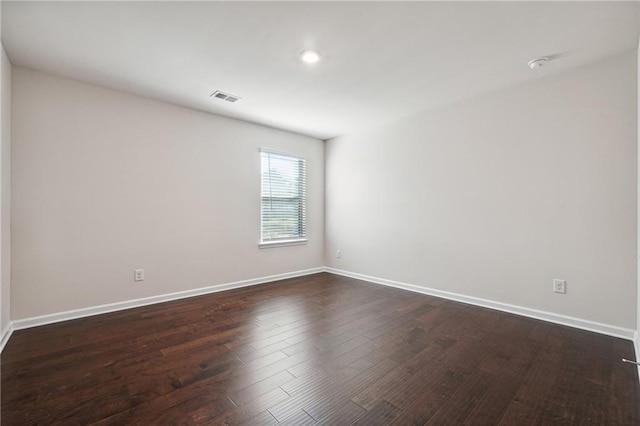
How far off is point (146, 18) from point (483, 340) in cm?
357

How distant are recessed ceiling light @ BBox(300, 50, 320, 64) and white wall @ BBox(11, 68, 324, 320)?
1.93 meters

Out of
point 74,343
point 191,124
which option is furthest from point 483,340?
point 191,124

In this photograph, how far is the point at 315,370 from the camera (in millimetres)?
1979

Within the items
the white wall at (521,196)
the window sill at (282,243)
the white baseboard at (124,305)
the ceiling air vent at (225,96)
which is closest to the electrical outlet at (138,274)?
the white baseboard at (124,305)

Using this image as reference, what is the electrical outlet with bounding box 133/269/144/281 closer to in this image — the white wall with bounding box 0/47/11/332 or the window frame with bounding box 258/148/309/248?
the white wall with bounding box 0/47/11/332

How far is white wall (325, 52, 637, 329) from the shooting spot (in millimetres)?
2520

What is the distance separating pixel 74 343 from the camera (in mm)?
2369

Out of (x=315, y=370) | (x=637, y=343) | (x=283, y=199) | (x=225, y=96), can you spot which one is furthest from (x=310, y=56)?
(x=637, y=343)

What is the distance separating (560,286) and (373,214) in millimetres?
2356

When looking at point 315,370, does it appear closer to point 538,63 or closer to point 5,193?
point 5,193

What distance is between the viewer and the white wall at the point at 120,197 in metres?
2.72

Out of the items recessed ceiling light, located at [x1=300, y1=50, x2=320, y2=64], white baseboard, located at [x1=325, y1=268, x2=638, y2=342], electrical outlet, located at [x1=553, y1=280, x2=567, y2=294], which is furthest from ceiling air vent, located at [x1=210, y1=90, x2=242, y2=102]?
electrical outlet, located at [x1=553, y1=280, x2=567, y2=294]

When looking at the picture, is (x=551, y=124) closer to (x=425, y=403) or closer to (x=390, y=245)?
(x=390, y=245)

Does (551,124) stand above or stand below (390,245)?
above
